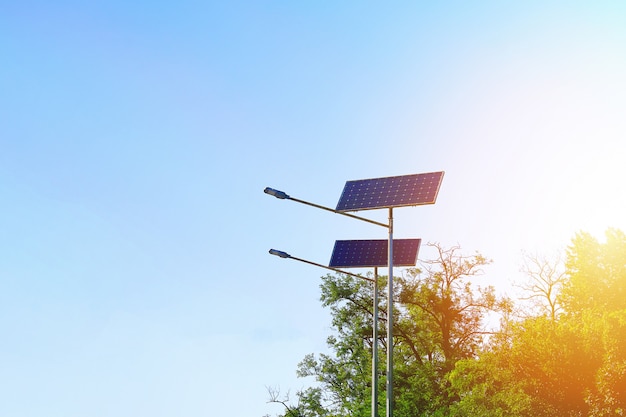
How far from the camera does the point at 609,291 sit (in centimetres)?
5384

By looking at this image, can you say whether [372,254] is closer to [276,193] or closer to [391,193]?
[391,193]

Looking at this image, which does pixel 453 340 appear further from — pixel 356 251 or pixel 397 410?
pixel 356 251

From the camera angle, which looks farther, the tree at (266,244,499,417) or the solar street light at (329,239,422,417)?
the tree at (266,244,499,417)

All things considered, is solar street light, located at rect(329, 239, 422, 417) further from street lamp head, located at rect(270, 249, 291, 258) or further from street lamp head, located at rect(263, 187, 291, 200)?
street lamp head, located at rect(263, 187, 291, 200)

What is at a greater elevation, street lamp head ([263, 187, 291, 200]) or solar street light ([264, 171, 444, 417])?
solar street light ([264, 171, 444, 417])

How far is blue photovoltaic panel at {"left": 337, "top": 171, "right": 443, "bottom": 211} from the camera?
26609 millimetres

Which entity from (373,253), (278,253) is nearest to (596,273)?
(373,253)

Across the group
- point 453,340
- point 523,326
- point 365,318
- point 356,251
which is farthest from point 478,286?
point 356,251

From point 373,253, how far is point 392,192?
3.36 meters

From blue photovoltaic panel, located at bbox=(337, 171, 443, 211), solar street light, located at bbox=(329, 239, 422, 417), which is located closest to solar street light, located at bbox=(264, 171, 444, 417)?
blue photovoltaic panel, located at bbox=(337, 171, 443, 211)

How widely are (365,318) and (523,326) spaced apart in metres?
15.8

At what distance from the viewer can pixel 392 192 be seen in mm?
27438

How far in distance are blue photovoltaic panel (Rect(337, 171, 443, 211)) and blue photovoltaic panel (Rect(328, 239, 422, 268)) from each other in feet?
8.50

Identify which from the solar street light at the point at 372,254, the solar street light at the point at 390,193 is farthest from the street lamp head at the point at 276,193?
the solar street light at the point at 372,254
